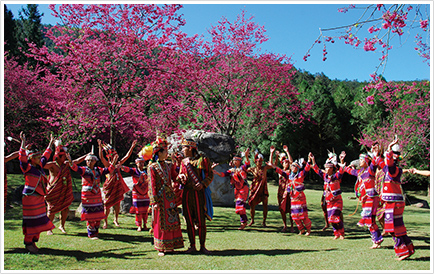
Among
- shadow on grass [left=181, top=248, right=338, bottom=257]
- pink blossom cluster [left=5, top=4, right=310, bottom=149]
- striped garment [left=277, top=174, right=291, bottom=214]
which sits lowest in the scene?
shadow on grass [left=181, top=248, right=338, bottom=257]

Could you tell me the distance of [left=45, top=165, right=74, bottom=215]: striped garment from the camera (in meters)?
7.43

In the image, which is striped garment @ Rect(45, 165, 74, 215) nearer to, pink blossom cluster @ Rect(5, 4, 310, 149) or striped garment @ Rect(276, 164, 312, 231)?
pink blossom cluster @ Rect(5, 4, 310, 149)

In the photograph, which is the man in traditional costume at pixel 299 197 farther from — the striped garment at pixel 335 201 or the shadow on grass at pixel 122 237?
the shadow on grass at pixel 122 237

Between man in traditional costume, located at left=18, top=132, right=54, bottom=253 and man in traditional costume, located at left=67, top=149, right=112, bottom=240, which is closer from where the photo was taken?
man in traditional costume, located at left=18, top=132, right=54, bottom=253

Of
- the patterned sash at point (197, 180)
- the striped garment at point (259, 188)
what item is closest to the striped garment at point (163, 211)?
the patterned sash at point (197, 180)

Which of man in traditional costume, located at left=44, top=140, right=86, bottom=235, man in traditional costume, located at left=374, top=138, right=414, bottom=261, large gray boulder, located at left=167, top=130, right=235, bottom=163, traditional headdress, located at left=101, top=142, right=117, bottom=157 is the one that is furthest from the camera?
large gray boulder, located at left=167, top=130, right=235, bottom=163

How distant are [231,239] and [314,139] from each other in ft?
74.9

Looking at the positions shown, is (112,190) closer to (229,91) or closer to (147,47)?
(147,47)

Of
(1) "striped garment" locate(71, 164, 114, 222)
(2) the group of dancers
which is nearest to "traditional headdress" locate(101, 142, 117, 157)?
(2) the group of dancers

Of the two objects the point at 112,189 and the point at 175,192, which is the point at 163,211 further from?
the point at 112,189

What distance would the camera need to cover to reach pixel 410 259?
17.7ft

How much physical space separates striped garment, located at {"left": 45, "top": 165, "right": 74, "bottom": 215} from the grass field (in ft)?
1.89

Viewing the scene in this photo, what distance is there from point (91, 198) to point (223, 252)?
3160mm

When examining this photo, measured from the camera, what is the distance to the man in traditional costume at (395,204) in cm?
537
